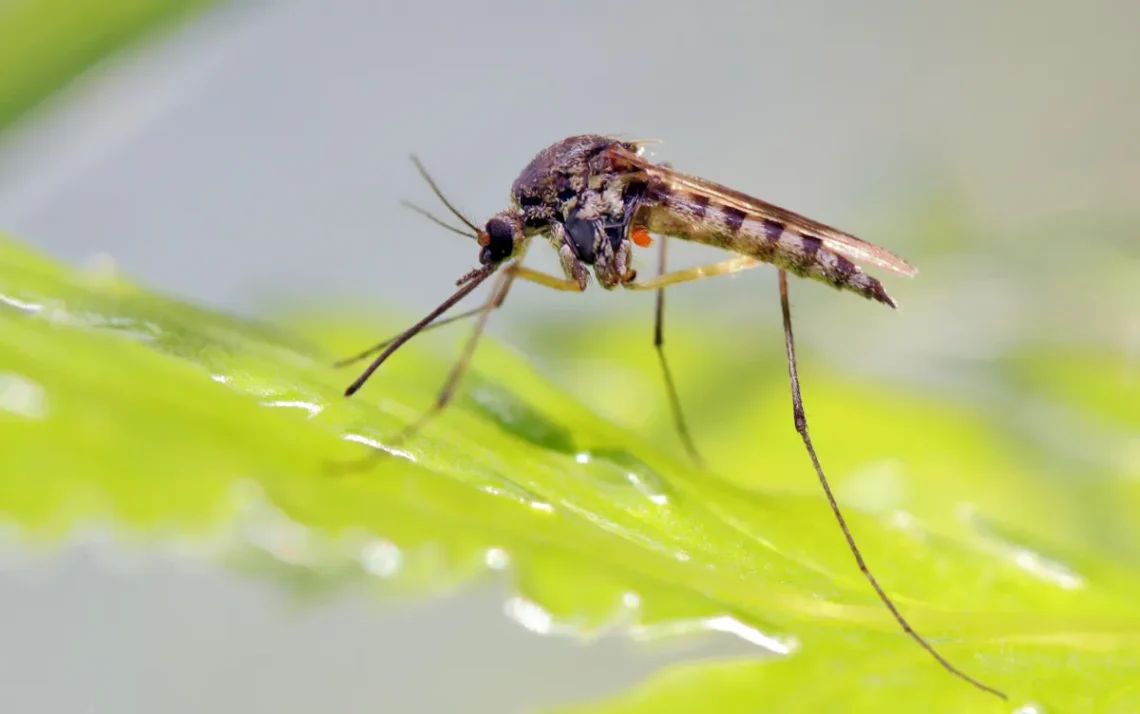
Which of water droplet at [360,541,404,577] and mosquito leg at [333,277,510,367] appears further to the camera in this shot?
mosquito leg at [333,277,510,367]

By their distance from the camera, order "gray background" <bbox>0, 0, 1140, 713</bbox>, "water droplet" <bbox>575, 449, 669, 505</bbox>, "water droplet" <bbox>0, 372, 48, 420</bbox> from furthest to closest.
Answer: "gray background" <bbox>0, 0, 1140, 713</bbox> → "water droplet" <bbox>575, 449, 669, 505</bbox> → "water droplet" <bbox>0, 372, 48, 420</bbox>

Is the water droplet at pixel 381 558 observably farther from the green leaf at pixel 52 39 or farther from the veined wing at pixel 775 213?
the green leaf at pixel 52 39

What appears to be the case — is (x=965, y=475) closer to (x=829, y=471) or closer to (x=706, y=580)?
(x=829, y=471)

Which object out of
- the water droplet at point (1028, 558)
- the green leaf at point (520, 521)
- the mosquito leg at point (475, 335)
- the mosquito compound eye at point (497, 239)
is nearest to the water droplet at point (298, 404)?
the green leaf at point (520, 521)

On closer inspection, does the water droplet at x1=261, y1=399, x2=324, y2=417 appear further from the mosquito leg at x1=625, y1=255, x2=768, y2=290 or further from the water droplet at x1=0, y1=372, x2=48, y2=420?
the mosquito leg at x1=625, y1=255, x2=768, y2=290

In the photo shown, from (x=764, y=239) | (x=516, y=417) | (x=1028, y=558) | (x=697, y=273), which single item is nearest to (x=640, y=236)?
(x=697, y=273)

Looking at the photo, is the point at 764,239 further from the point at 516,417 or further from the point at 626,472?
the point at 626,472

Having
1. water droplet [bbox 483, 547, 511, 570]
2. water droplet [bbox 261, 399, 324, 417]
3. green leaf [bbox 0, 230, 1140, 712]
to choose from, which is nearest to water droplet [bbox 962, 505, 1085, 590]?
green leaf [bbox 0, 230, 1140, 712]
